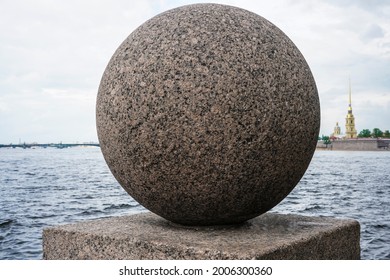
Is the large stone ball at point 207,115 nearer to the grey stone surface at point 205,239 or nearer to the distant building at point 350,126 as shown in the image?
the grey stone surface at point 205,239

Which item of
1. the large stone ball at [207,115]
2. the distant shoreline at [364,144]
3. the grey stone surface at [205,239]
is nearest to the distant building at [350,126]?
the distant shoreline at [364,144]

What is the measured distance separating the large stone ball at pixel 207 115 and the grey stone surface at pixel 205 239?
23cm

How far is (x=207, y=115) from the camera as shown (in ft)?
11.8

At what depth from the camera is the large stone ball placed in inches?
143

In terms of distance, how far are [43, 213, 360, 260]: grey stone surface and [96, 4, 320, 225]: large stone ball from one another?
0.23m

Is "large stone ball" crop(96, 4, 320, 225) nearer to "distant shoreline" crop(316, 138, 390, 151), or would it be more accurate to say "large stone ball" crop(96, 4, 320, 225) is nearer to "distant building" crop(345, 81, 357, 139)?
"distant shoreline" crop(316, 138, 390, 151)

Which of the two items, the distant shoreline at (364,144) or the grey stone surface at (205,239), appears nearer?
the grey stone surface at (205,239)

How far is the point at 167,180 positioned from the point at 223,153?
20.1 inches

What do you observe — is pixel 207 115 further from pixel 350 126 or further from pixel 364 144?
pixel 350 126

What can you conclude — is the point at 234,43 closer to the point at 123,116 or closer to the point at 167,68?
the point at 167,68

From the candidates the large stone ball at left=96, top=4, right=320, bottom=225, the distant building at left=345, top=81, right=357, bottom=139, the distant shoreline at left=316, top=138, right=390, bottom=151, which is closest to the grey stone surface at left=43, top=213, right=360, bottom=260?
the large stone ball at left=96, top=4, right=320, bottom=225

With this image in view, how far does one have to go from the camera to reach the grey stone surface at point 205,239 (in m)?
3.49

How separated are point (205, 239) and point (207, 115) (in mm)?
953

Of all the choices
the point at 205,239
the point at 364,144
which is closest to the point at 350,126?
the point at 364,144
